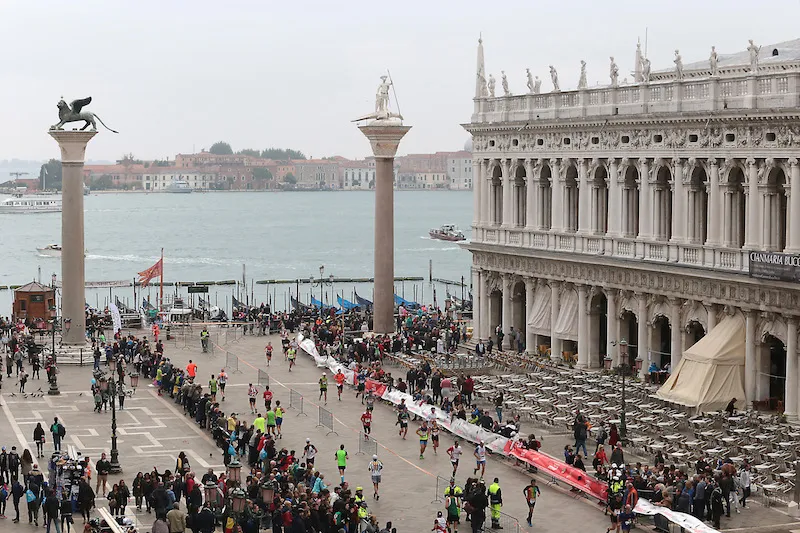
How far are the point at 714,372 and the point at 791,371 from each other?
8.13 ft

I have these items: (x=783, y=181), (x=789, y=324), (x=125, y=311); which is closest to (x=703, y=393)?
(x=789, y=324)

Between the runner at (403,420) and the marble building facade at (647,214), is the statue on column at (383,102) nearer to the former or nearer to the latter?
the marble building facade at (647,214)

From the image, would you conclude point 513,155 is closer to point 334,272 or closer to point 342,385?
point 342,385

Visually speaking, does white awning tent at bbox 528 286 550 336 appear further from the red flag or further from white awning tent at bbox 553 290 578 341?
the red flag

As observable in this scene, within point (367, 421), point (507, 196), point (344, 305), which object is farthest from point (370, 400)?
point (344, 305)

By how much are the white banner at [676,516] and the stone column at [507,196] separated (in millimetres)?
27613

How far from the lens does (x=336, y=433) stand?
1736 inches

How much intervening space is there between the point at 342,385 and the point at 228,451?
1218 centimetres

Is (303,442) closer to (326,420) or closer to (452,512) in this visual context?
(326,420)

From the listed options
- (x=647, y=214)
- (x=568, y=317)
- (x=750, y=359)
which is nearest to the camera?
(x=750, y=359)

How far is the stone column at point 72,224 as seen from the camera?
192 feet

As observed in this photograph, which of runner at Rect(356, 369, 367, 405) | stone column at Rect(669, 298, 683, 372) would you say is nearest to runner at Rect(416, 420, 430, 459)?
runner at Rect(356, 369, 367, 405)

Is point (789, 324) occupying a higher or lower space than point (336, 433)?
higher

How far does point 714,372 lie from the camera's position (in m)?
45.2
